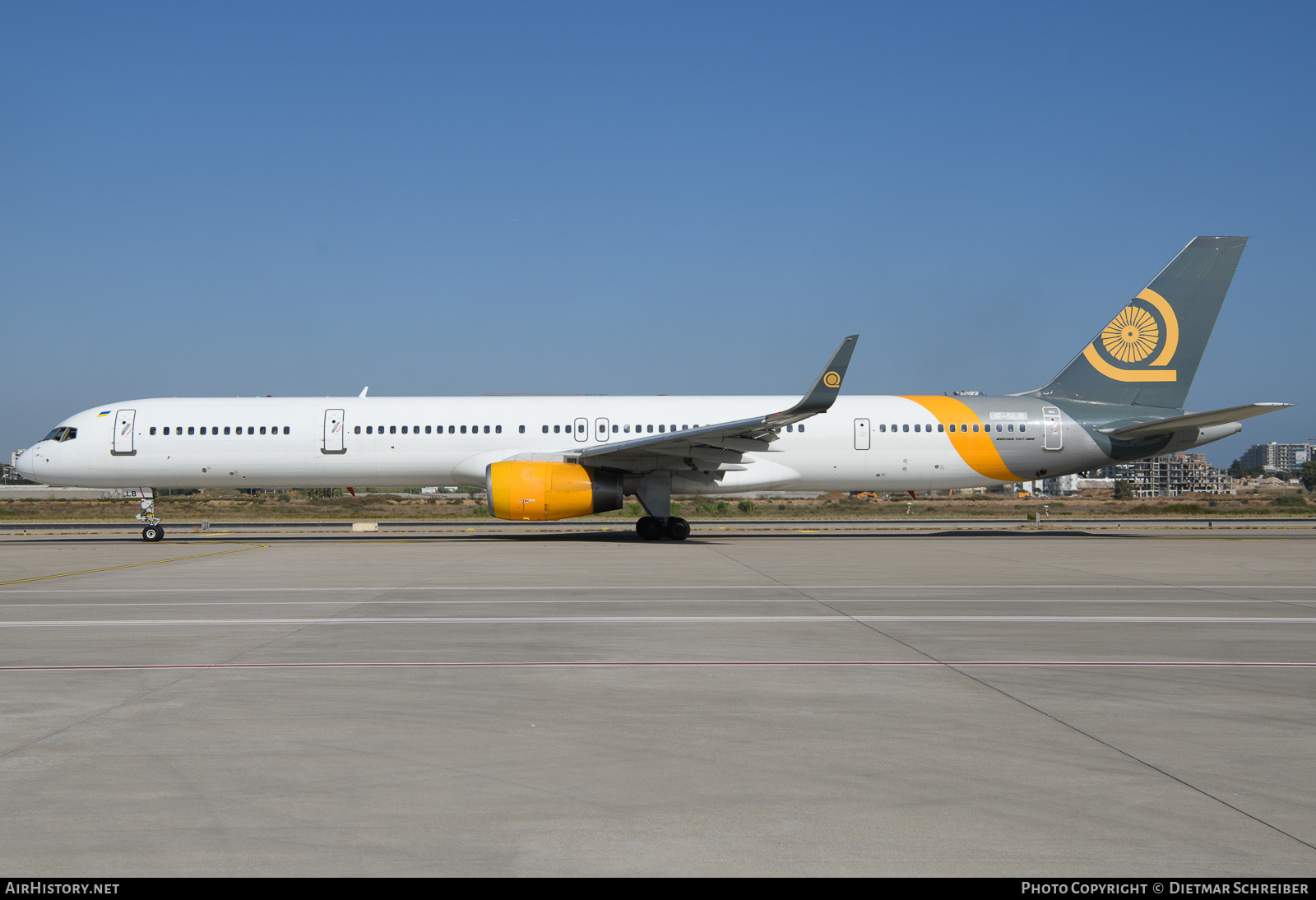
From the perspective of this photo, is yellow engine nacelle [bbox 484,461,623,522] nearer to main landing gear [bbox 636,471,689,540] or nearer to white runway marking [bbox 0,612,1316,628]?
main landing gear [bbox 636,471,689,540]

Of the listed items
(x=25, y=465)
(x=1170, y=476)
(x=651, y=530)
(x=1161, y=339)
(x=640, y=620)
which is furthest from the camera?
(x=1170, y=476)

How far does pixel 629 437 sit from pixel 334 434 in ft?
24.7

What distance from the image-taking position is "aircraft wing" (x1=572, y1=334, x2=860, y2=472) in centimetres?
1889

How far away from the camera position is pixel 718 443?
2103 centimetres

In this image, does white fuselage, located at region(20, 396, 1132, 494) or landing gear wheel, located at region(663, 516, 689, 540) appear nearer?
landing gear wheel, located at region(663, 516, 689, 540)

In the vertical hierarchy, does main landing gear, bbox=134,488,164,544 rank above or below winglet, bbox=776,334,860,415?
below

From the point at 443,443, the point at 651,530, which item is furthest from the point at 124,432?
the point at 651,530

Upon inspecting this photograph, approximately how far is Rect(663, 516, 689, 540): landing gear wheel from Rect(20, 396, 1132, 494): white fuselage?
1.65m

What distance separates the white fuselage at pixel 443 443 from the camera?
2316 centimetres

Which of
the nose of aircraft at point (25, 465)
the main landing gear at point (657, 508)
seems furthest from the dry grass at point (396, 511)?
the main landing gear at point (657, 508)

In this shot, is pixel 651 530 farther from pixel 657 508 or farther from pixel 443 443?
pixel 443 443

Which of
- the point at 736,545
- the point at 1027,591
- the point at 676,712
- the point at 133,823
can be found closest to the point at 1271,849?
the point at 676,712

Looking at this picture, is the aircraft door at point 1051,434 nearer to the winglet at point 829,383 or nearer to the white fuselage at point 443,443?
the white fuselage at point 443,443

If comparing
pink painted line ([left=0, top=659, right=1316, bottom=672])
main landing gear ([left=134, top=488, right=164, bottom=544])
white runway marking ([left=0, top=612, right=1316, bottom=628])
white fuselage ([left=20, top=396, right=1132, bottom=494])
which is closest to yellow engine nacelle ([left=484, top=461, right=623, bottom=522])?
white fuselage ([left=20, top=396, right=1132, bottom=494])
